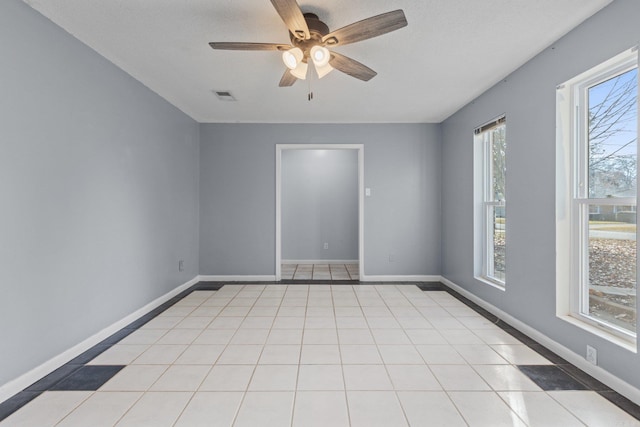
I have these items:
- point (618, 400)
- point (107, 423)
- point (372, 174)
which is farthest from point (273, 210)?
point (618, 400)

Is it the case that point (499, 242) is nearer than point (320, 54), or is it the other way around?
point (320, 54)

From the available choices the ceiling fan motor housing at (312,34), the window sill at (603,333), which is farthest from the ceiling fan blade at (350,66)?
the window sill at (603,333)

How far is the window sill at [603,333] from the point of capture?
1.97 m

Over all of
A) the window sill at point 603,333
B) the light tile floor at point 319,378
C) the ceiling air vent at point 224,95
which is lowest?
the light tile floor at point 319,378

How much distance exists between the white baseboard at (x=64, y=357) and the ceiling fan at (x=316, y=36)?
95.4 inches

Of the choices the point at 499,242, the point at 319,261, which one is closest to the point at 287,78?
the point at 499,242

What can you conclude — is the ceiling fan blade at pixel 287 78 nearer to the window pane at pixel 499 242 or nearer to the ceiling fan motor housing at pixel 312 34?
the ceiling fan motor housing at pixel 312 34

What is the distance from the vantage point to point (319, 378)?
2.17 meters

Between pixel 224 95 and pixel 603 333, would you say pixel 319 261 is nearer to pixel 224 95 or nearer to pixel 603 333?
pixel 224 95

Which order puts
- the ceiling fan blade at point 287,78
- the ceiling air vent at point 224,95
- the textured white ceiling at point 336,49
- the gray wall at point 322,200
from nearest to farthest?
the textured white ceiling at point 336,49 → the ceiling fan blade at point 287,78 → the ceiling air vent at point 224,95 → the gray wall at point 322,200

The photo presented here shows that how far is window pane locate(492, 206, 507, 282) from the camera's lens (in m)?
3.49

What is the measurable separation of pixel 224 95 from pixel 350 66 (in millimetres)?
1942

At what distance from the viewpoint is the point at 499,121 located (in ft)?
11.1

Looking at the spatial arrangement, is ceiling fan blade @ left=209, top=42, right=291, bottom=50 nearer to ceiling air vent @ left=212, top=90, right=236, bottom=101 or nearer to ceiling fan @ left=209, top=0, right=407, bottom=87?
ceiling fan @ left=209, top=0, right=407, bottom=87
